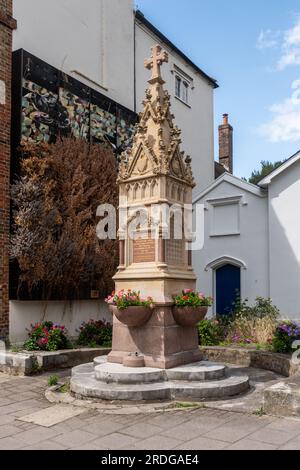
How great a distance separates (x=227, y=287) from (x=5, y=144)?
877 cm

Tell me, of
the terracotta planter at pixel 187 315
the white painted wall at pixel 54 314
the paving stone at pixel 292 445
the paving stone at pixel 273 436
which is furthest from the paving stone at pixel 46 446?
the white painted wall at pixel 54 314

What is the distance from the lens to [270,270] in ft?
49.0

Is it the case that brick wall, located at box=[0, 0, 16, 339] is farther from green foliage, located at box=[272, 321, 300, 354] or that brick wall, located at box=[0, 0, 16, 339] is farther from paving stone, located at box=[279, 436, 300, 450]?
paving stone, located at box=[279, 436, 300, 450]

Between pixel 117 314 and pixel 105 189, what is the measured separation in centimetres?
598

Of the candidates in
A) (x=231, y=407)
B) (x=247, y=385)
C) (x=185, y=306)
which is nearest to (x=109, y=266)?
(x=185, y=306)

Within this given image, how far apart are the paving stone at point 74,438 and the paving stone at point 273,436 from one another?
1.77 m

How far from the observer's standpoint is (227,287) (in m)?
16.1

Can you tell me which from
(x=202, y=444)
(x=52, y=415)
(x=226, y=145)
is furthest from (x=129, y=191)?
(x=226, y=145)

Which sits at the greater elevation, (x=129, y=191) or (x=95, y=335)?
(x=129, y=191)

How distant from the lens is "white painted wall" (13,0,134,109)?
12.9 meters

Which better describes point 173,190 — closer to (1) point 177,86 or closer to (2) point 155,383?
(2) point 155,383

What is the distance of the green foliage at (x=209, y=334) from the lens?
11281 millimetres

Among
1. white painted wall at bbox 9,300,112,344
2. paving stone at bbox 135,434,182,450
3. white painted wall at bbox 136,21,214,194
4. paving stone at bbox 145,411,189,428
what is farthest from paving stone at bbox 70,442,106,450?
white painted wall at bbox 136,21,214,194
